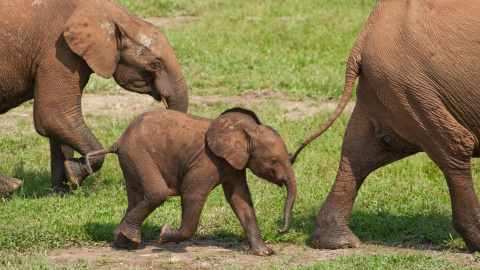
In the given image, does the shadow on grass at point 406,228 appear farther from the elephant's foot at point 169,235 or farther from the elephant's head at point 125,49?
the elephant's head at point 125,49

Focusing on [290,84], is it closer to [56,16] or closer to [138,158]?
[56,16]

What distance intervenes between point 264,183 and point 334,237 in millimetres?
1506

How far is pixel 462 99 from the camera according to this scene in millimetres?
5195

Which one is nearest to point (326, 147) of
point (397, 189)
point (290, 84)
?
point (397, 189)

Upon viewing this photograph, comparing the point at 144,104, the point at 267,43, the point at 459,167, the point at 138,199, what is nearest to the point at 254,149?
the point at 138,199

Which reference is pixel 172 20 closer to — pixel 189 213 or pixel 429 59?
pixel 189 213

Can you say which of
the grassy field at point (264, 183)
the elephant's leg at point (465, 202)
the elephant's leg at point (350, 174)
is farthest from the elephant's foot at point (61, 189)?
the elephant's leg at point (465, 202)

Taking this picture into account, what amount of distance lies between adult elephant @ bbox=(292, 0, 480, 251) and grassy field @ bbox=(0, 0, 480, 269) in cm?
69

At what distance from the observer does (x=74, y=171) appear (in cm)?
676

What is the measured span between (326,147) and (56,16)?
3294mm

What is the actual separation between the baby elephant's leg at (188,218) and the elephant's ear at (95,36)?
5.95ft

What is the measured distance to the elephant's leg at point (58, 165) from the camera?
7.28 m

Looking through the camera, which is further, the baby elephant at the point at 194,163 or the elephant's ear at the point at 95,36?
the elephant's ear at the point at 95,36

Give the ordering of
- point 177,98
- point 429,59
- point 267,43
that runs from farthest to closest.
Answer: point 267,43 → point 177,98 → point 429,59
